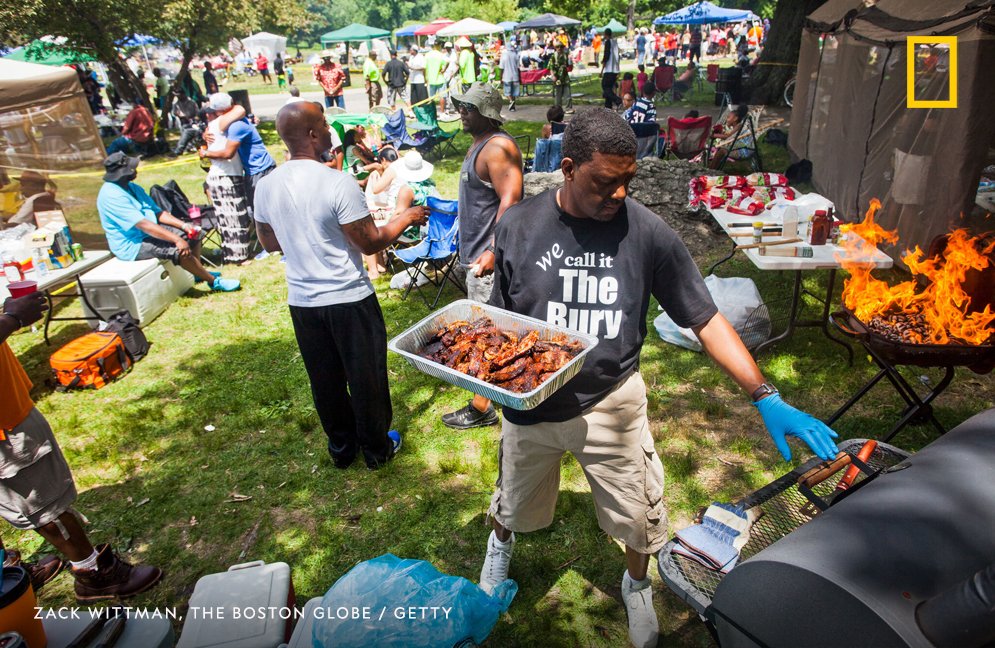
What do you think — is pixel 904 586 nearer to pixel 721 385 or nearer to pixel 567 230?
pixel 567 230

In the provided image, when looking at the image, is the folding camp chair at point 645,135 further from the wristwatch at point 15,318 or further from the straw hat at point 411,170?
the wristwatch at point 15,318

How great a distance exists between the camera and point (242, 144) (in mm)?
8305

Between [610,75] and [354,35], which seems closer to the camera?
[610,75]

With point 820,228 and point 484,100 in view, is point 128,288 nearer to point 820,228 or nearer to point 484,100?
point 484,100

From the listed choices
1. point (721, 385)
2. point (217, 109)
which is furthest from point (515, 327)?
point (217, 109)

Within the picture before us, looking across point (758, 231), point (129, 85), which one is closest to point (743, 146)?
point (758, 231)

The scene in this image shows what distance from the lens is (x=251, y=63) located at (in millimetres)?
45125

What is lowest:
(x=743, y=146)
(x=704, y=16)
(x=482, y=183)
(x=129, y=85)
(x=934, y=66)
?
(x=743, y=146)

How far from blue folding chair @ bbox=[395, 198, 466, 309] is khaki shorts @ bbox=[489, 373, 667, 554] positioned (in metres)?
4.05

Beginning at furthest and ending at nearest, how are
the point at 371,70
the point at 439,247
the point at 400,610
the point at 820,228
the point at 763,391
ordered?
the point at 371,70 < the point at 439,247 < the point at 820,228 < the point at 763,391 < the point at 400,610

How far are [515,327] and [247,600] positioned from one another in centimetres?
186

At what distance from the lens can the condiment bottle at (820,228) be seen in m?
5.11

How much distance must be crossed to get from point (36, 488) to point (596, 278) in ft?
10.4

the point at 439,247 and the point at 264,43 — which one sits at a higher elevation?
the point at 264,43
